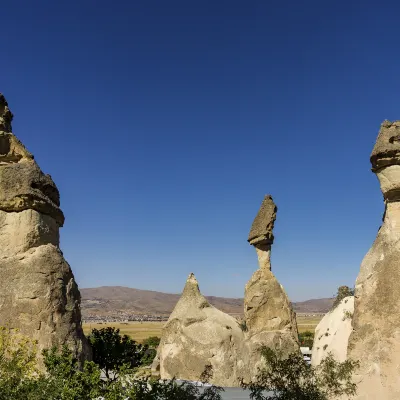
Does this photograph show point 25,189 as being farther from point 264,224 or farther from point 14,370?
A: point 264,224

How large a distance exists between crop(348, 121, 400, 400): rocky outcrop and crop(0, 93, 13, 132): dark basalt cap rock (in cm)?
1051

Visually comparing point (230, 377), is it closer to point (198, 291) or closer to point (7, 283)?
point (198, 291)

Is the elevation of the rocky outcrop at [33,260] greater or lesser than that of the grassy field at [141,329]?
greater

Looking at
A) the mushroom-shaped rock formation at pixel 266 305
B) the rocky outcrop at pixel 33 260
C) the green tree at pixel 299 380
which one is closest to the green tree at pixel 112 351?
the rocky outcrop at pixel 33 260

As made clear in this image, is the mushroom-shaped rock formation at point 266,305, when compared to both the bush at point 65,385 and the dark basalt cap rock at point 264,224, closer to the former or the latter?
the dark basalt cap rock at point 264,224

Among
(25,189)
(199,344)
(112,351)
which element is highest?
(25,189)

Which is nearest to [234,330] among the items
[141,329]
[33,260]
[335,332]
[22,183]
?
[335,332]

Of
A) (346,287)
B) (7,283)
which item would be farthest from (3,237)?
(346,287)

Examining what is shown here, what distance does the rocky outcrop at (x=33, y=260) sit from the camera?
427 inches

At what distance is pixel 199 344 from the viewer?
19859 millimetres

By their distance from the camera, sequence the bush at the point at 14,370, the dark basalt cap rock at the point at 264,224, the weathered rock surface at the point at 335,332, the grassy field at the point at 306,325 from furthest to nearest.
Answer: the grassy field at the point at 306,325 → the dark basalt cap rock at the point at 264,224 → the weathered rock surface at the point at 335,332 → the bush at the point at 14,370

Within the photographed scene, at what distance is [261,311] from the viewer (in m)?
21.8

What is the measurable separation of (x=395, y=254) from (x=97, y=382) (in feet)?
21.6

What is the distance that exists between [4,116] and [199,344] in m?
12.6
